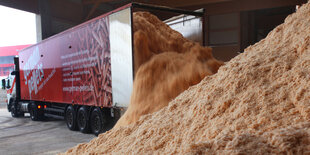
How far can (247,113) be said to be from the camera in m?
2.24

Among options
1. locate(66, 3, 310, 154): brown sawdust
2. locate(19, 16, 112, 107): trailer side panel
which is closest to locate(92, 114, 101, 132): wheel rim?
locate(19, 16, 112, 107): trailer side panel

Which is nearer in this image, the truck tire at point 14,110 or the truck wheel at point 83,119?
the truck wheel at point 83,119

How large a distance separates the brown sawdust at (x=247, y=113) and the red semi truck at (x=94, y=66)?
8.94ft

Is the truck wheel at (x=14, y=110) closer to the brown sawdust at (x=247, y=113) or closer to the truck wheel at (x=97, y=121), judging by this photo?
the truck wheel at (x=97, y=121)

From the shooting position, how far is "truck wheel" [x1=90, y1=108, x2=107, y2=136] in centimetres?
680

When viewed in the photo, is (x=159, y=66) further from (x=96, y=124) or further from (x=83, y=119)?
(x=83, y=119)

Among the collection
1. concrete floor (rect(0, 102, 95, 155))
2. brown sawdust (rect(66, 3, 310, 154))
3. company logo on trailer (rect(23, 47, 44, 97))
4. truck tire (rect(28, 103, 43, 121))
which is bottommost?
concrete floor (rect(0, 102, 95, 155))

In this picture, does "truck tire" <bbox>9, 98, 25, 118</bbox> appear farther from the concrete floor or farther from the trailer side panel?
the concrete floor

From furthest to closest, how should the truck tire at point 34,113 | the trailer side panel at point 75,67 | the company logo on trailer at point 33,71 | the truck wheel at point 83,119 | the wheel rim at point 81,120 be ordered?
the truck tire at point 34,113
the company logo on trailer at point 33,71
the wheel rim at point 81,120
the truck wheel at point 83,119
the trailer side panel at point 75,67

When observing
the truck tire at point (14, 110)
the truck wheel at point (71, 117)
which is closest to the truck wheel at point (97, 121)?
the truck wheel at point (71, 117)

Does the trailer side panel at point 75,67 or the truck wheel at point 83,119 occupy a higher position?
the trailer side panel at point 75,67

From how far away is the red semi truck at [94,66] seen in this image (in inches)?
231

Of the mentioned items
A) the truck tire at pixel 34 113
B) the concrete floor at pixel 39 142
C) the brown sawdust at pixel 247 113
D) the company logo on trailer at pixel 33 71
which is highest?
the company logo on trailer at pixel 33 71

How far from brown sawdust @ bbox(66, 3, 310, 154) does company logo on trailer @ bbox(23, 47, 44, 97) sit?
26.0ft
